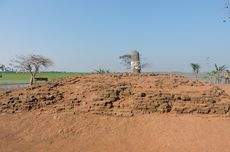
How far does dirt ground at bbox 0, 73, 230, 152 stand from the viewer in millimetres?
10328

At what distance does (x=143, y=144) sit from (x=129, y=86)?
2.42m

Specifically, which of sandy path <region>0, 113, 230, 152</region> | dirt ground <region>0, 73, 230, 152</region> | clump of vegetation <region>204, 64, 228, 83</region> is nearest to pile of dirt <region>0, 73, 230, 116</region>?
dirt ground <region>0, 73, 230, 152</region>

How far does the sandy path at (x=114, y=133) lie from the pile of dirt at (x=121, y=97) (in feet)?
0.93

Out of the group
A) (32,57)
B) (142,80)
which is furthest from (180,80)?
(32,57)

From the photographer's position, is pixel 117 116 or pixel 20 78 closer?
pixel 117 116

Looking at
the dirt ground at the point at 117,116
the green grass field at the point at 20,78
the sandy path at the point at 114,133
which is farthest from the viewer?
the green grass field at the point at 20,78

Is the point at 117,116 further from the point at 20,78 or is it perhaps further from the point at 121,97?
the point at 20,78

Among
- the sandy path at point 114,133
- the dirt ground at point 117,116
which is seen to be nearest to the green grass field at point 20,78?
the dirt ground at point 117,116

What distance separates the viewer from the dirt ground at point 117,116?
10.3 metres

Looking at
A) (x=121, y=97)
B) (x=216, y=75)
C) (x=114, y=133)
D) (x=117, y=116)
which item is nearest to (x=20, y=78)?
(x=216, y=75)

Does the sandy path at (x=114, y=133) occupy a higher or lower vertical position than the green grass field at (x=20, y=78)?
lower

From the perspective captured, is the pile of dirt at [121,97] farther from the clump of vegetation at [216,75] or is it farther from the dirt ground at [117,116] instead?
the clump of vegetation at [216,75]

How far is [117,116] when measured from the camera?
11266 millimetres

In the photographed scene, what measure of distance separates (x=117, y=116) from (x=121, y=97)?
0.68 m
